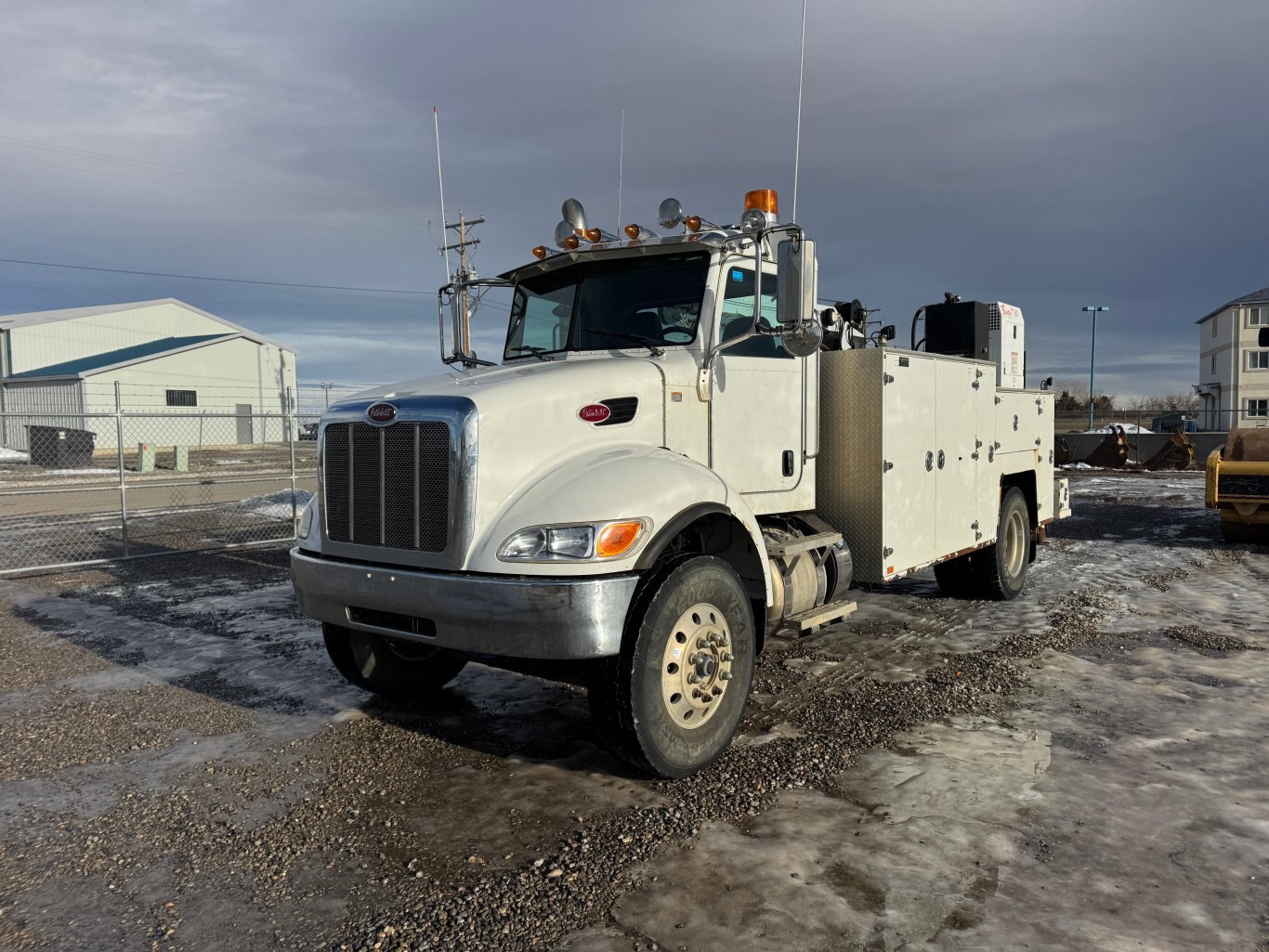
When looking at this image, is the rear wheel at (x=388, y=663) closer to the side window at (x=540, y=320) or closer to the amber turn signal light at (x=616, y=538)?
the amber turn signal light at (x=616, y=538)

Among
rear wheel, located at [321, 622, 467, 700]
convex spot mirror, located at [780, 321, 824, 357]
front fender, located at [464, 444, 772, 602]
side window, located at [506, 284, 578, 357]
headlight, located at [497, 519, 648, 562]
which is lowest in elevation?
rear wheel, located at [321, 622, 467, 700]

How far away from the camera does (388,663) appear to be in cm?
509

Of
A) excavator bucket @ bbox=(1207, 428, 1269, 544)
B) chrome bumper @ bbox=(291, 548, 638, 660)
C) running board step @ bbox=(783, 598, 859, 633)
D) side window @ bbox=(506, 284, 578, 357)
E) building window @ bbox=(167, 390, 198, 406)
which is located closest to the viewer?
chrome bumper @ bbox=(291, 548, 638, 660)

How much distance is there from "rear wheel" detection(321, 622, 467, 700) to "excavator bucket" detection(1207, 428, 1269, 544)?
1033cm

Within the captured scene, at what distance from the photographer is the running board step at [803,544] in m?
5.01

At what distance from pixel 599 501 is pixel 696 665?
95 centimetres

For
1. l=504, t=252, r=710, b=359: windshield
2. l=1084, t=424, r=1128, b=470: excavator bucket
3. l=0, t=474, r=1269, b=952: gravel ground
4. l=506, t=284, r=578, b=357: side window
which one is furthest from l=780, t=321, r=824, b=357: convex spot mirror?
l=1084, t=424, r=1128, b=470: excavator bucket

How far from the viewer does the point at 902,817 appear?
12.0 ft

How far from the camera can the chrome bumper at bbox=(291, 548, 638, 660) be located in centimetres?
361

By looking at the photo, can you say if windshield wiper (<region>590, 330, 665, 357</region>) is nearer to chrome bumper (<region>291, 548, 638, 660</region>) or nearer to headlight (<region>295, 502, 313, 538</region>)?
chrome bumper (<region>291, 548, 638, 660</region>)

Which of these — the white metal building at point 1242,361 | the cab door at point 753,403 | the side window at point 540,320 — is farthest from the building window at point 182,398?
the white metal building at point 1242,361

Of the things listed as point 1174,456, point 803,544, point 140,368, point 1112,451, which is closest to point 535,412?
point 803,544

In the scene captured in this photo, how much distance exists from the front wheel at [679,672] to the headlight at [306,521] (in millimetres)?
1793

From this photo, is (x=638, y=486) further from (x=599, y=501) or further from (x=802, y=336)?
(x=802, y=336)
